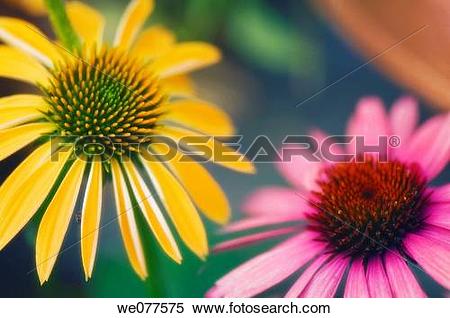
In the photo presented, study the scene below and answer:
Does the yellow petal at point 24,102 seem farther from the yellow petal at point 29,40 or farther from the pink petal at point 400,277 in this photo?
the pink petal at point 400,277

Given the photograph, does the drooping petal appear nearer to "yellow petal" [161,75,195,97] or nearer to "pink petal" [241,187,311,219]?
"pink petal" [241,187,311,219]

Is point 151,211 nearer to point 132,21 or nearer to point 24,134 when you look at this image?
point 24,134

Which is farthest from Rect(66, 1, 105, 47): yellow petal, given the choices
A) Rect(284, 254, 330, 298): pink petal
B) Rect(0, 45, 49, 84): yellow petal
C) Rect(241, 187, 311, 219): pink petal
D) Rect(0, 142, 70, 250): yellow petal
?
Rect(284, 254, 330, 298): pink petal

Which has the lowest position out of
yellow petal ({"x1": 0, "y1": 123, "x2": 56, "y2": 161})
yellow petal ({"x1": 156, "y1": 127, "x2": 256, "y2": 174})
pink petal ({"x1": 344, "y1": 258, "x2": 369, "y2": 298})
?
pink petal ({"x1": 344, "y1": 258, "x2": 369, "y2": 298})

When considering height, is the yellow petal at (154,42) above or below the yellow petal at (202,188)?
above

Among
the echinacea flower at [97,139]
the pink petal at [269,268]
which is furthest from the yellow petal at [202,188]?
the pink petal at [269,268]

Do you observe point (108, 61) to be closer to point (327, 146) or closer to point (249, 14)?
point (249, 14)
